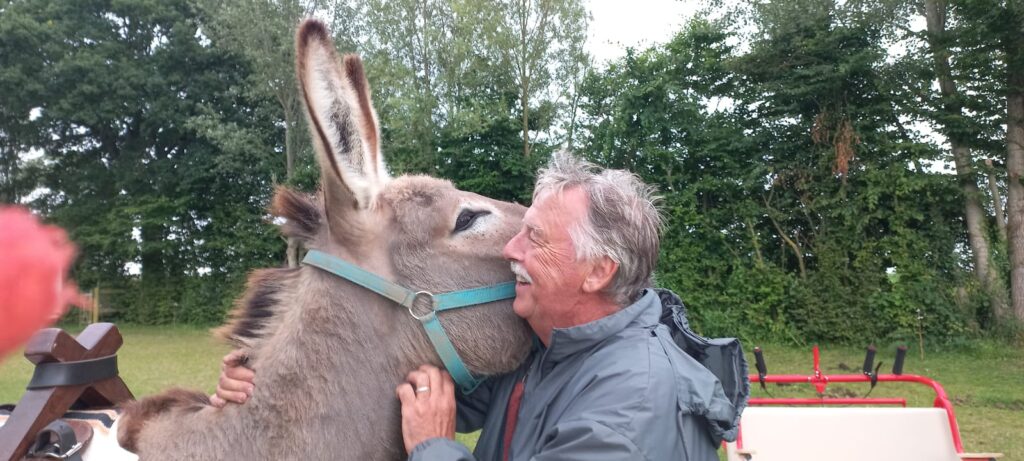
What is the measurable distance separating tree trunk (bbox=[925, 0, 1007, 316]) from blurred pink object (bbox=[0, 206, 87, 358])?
51.3 feet

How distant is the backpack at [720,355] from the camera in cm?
199

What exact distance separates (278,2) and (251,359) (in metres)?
22.2

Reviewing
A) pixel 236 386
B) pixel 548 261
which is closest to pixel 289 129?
pixel 236 386

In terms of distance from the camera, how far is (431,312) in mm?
1953

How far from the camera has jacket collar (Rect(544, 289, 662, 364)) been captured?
6.37ft

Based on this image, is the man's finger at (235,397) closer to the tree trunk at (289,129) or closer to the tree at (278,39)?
the tree at (278,39)

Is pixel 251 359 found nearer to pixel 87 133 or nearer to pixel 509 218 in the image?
pixel 509 218

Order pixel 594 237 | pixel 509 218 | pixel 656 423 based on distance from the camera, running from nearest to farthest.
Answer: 1. pixel 656 423
2. pixel 594 237
3. pixel 509 218

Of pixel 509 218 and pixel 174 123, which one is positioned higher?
pixel 174 123

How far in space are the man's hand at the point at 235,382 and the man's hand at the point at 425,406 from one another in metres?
0.44

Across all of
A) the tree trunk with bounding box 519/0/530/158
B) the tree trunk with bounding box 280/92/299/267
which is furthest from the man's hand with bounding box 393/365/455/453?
the tree trunk with bounding box 280/92/299/267

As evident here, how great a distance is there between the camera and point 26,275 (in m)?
0.89

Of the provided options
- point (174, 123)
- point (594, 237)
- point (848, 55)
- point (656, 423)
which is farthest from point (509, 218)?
point (174, 123)

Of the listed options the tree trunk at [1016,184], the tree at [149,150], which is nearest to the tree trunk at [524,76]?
the tree at [149,150]
